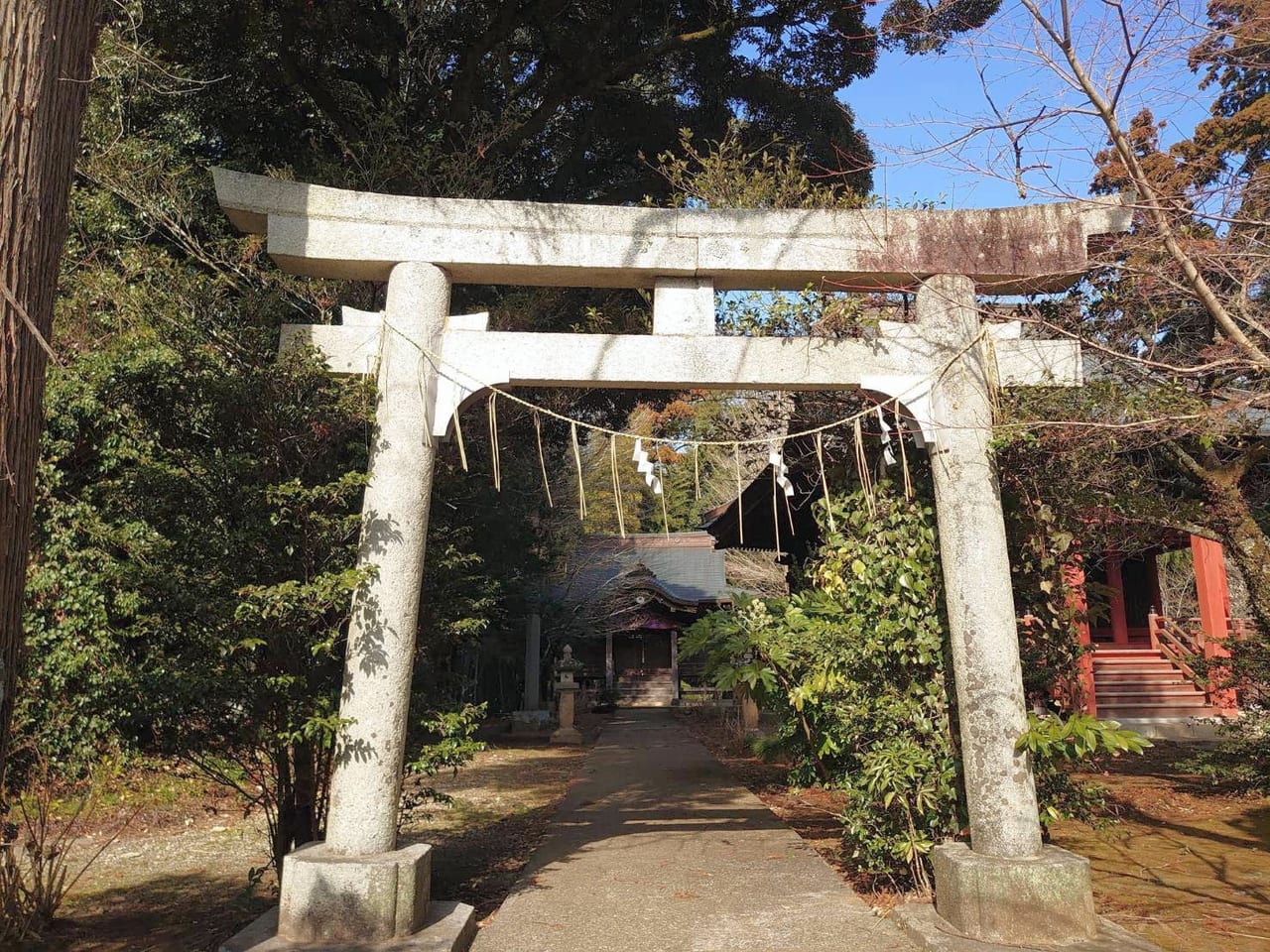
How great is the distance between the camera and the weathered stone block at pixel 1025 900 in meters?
4.09

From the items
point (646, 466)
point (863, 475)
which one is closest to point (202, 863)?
point (646, 466)

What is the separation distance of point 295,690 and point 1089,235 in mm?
5151

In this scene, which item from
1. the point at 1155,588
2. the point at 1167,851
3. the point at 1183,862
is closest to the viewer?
the point at 1183,862

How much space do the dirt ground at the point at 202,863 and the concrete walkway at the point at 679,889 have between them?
1.35 feet

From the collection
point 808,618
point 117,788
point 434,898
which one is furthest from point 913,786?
point 117,788

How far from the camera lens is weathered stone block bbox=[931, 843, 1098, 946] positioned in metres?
4.09

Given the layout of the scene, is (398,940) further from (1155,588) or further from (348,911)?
(1155,588)

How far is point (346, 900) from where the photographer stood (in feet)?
13.1

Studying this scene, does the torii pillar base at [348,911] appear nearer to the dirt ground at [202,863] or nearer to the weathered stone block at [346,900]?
the weathered stone block at [346,900]

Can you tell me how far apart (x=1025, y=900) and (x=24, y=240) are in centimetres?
501

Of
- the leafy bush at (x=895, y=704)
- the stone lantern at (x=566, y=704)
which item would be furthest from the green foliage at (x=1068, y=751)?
the stone lantern at (x=566, y=704)

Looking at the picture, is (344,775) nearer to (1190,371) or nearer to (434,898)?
(434,898)

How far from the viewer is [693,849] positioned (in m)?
6.39

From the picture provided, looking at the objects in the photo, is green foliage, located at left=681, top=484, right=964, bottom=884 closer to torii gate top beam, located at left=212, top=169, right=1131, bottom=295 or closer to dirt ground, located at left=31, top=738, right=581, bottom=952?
torii gate top beam, located at left=212, top=169, right=1131, bottom=295
